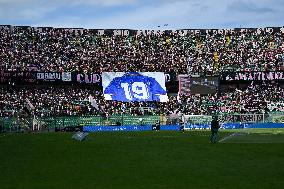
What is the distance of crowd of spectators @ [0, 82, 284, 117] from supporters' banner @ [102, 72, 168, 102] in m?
0.81

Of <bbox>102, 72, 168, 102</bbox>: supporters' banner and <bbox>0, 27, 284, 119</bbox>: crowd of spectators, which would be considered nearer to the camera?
<bbox>0, 27, 284, 119</bbox>: crowd of spectators

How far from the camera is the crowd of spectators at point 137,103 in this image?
68500mm

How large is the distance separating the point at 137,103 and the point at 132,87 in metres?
2.27

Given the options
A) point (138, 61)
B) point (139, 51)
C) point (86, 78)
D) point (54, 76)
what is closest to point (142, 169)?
point (54, 76)

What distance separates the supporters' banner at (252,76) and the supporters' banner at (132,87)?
Answer: 9.35m

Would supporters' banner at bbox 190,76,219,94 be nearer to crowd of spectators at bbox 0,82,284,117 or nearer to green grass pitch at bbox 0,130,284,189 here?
crowd of spectators at bbox 0,82,284,117

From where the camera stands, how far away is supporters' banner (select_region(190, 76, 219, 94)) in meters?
76.4

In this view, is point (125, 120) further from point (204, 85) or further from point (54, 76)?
point (204, 85)

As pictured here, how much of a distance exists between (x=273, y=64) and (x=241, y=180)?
215 feet

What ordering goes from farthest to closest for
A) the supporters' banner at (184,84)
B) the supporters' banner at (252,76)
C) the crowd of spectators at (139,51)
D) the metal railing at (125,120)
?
1. the crowd of spectators at (139,51)
2. the supporters' banner at (252,76)
3. the supporters' banner at (184,84)
4. the metal railing at (125,120)

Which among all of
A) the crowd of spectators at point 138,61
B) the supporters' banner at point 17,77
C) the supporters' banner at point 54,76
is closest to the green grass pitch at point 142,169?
the crowd of spectators at point 138,61

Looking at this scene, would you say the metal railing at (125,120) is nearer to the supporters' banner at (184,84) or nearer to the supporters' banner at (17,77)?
the supporters' banner at (184,84)

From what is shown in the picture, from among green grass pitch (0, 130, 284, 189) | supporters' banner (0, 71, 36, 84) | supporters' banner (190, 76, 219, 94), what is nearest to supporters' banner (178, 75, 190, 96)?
supporters' banner (190, 76, 219, 94)

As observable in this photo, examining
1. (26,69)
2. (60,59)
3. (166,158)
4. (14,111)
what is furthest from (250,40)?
(166,158)
